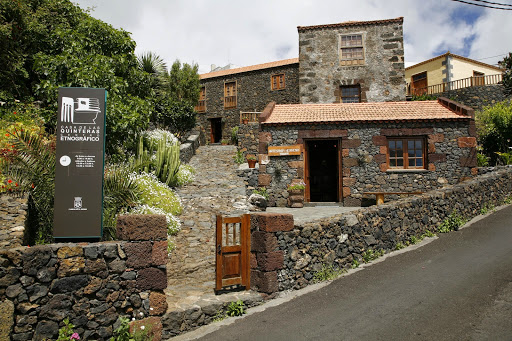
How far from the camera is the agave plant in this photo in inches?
272

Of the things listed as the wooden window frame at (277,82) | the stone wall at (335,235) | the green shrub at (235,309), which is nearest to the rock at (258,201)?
the stone wall at (335,235)

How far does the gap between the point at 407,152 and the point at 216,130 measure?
1690cm

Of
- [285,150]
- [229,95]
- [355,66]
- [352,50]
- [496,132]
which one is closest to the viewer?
[285,150]

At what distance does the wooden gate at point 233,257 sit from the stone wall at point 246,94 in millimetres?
18990

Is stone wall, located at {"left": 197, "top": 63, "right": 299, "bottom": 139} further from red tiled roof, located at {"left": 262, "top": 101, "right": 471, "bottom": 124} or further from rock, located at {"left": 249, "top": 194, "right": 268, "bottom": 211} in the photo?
rock, located at {"left": 249, "top": 194, "right": 268, "bottom": 211}

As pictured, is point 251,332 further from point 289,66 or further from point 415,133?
point 289,66

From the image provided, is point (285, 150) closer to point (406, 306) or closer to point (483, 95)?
point (406, 306)

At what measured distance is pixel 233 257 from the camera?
251 inches

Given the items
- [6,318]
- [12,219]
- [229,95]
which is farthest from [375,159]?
[229,95]

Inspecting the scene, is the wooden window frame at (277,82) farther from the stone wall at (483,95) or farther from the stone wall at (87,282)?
the stone wall at (87,282)

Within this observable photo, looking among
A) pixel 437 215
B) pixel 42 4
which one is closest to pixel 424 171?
pixel 437 215

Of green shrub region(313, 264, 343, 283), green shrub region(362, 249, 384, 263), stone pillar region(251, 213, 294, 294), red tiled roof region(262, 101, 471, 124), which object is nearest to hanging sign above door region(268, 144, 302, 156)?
red tiled roof region(262, 101, 471, 124)

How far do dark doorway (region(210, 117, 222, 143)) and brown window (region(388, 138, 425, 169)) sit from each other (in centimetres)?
1616

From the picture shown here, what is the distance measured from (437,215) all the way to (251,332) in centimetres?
657
